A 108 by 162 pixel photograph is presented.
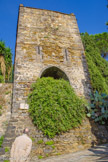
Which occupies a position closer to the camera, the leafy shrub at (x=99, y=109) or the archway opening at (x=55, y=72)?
the leafy shrub at (x=99, y=109)

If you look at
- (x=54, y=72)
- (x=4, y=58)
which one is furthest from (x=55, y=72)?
(x=4, y=58)

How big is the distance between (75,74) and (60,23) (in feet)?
10.9

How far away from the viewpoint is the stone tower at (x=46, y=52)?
211 inches

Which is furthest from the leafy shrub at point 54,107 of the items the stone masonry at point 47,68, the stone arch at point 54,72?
the stone arch at point 54,72

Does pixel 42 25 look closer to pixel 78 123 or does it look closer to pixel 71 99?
pixel 71 99

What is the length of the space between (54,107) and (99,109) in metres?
2.06

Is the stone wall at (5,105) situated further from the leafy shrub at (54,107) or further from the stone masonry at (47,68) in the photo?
the leafy shrub at (54,107)

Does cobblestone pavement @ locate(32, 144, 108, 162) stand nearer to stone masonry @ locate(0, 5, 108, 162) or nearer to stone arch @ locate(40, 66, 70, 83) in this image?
stone masonry @ locate(0, 5, 108, 162)

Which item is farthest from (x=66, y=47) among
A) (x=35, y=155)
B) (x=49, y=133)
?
(x=35, y=155)

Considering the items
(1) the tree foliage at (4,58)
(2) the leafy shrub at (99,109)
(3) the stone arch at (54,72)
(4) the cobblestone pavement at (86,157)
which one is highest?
(1) the tree foliage at (4,58)

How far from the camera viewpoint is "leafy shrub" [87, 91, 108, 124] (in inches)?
202

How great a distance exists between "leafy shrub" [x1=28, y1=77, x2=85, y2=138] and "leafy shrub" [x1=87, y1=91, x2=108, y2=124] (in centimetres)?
42

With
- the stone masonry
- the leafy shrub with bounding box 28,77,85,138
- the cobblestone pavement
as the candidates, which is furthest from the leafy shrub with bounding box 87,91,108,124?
the cobblestone pavement

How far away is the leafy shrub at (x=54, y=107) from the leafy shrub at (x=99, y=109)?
416 millimetres
